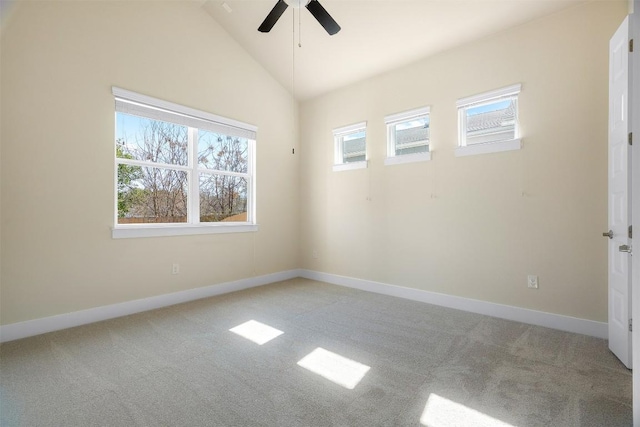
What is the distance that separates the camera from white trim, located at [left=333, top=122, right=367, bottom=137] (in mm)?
4440

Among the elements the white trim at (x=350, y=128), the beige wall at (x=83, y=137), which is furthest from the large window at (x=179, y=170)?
the white trim at (x=350, y=128)

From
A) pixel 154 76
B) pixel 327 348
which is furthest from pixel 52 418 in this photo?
pixel 154 76

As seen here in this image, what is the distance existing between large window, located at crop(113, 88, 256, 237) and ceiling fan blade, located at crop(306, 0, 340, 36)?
2.01m

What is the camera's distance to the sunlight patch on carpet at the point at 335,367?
205cm

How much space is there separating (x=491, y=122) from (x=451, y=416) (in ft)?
9.65

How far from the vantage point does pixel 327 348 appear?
2518mm

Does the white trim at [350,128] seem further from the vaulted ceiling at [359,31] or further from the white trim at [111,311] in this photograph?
the white trim at [111,311]

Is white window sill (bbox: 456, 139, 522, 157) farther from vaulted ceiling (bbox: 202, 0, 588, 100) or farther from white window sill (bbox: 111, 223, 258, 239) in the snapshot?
white window sill (bbox: 111, 223, 258, 239)

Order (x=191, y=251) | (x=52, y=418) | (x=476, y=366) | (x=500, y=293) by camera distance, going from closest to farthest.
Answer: (x=52, y=418) → (x=476, y=366) → (x=500, y=293) → (x=191, y=251)

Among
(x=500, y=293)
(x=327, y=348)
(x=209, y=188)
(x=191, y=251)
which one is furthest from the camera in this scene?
(x=209, y=188)

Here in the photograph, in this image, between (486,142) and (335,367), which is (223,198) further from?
(486,142)

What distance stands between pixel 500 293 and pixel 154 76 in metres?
4.55

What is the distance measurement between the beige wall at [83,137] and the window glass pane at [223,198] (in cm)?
35

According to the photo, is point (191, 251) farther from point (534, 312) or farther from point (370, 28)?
point (534, 312)
